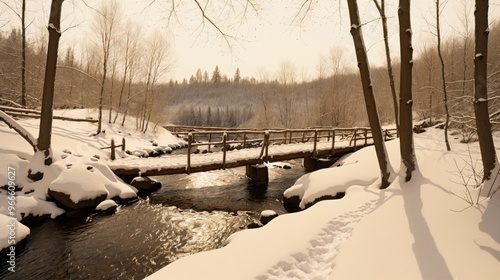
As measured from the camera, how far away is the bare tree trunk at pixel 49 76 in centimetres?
895

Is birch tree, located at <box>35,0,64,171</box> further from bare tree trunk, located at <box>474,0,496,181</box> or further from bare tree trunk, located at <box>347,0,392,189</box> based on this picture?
bare tree trunk, located at <box>474,0,496,181</box>

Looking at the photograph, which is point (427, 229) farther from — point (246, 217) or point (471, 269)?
point (246, 217)

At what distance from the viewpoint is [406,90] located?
645cm

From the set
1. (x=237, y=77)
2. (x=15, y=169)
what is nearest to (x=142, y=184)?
(x=15, y=169)

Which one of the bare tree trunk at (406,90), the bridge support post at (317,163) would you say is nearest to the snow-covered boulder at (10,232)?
the bare tree trunk at (406,90)

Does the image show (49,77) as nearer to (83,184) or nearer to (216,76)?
(83,184)

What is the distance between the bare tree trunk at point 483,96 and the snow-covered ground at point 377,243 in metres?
0.73

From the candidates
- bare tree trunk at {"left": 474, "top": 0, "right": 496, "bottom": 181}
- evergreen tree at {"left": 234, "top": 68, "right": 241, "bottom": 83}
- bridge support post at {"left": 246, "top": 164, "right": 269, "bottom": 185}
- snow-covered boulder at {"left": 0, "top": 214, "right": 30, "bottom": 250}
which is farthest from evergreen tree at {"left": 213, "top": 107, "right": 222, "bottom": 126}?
bare tree trunk at {"left": 474, "top": 0, "right": 496, "bottom": 181}

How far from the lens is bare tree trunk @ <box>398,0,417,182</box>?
6.28m

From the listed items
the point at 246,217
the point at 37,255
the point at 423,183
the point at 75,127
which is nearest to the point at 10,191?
the point at 37,255

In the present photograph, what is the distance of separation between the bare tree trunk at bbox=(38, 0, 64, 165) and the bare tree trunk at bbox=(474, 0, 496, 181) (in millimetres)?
12051

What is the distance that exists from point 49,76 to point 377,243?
11.2m

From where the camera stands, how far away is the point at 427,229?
421 cm

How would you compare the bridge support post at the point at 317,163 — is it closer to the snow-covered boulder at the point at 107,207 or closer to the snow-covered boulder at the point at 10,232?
the snow-covered boulder at the point at 107,207
